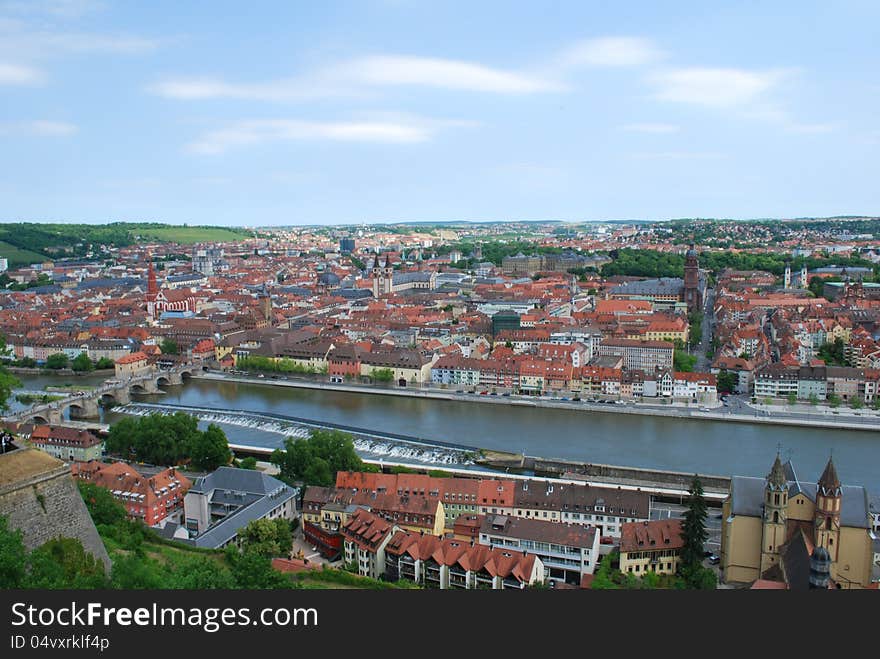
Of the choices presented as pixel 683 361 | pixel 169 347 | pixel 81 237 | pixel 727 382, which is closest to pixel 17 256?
pixel 81 237

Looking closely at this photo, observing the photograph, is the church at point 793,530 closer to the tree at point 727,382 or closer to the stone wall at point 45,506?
the stone wall at point 45,506

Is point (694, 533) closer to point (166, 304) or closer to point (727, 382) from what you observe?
point (727, 382)

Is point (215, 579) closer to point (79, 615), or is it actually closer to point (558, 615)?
point (79, 615)

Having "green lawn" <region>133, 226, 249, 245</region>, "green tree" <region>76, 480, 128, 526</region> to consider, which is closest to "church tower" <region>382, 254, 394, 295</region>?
"green tree" <region>76, 480, 128, 526</region>

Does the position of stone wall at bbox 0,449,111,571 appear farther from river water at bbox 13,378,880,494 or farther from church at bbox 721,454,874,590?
river water at bbox 13,378,880,494

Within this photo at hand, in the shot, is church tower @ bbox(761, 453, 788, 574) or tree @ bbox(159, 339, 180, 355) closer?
Answer: church tower @ bbox(761, 453, 788, 574)
